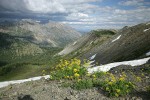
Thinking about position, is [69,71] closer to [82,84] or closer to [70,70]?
[70,70]

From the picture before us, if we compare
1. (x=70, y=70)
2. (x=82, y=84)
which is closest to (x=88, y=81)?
(x=82, y=84)

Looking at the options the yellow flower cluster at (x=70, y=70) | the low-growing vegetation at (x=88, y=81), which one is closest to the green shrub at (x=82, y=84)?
the low-growing vegetation at (x=88, y=81)

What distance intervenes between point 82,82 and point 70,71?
171 centimetres

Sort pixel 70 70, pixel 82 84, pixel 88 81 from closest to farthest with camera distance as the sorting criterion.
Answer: pixel 82 84 < pixel 88 81 < pixel 70 70

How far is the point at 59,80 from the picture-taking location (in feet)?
48.6

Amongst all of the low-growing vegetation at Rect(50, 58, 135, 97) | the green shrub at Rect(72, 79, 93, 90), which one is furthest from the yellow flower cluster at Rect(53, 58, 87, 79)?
the green shrub at Rect(72, 79, 93, 90)

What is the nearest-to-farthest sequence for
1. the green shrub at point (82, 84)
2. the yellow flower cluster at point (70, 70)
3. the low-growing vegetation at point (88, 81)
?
the low-growing vegetation at point (88, 81) < the green shrub at point (82, 84) < the yellow flower cluster at point (70, 70)

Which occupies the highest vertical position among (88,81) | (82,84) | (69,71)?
(69,71)

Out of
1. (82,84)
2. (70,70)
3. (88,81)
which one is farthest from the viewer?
(70,70)

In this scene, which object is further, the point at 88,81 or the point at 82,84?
the point at 88,81

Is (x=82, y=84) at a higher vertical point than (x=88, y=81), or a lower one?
lower

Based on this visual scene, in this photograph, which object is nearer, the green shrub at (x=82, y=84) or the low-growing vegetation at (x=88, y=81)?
the low-growing vegetation at (x=88, y=81)

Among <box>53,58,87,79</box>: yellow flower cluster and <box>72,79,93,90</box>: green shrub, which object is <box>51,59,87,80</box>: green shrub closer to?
<box>53,58,87,79</box>: yellow flower cluster

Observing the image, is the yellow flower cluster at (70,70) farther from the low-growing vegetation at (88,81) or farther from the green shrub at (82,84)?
the green shrub at (82,84)
